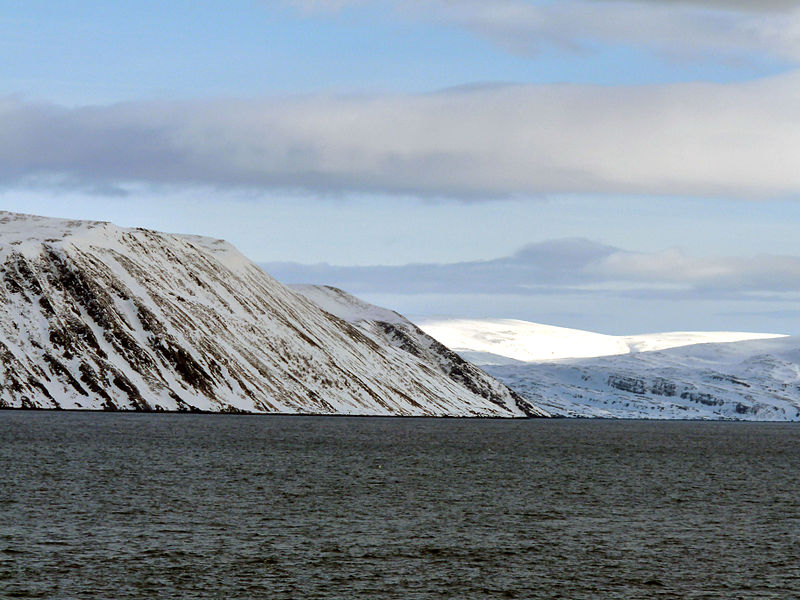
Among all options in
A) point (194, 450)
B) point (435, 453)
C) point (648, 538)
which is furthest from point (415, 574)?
point (435, 453)

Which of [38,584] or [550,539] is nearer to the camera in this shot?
[38,584]

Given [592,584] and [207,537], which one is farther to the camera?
[207,537]

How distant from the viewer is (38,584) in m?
47.8

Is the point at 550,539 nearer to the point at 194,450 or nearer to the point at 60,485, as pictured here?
the point at 60,485

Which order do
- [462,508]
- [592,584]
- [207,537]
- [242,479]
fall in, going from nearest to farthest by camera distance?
[592,584], [207,537], [462,508], [242,479]

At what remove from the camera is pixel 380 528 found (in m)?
68.4

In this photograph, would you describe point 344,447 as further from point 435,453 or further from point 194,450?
point 194,450

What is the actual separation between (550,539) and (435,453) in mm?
86951

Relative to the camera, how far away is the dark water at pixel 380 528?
166 feet

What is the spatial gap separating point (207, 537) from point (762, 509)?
42.3 m

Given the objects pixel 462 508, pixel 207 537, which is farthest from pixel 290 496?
pixel 207 537

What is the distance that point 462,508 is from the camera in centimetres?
8062

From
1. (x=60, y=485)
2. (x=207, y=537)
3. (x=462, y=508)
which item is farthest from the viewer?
(x=60, y=485)

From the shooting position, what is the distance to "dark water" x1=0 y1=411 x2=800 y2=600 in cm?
5050
